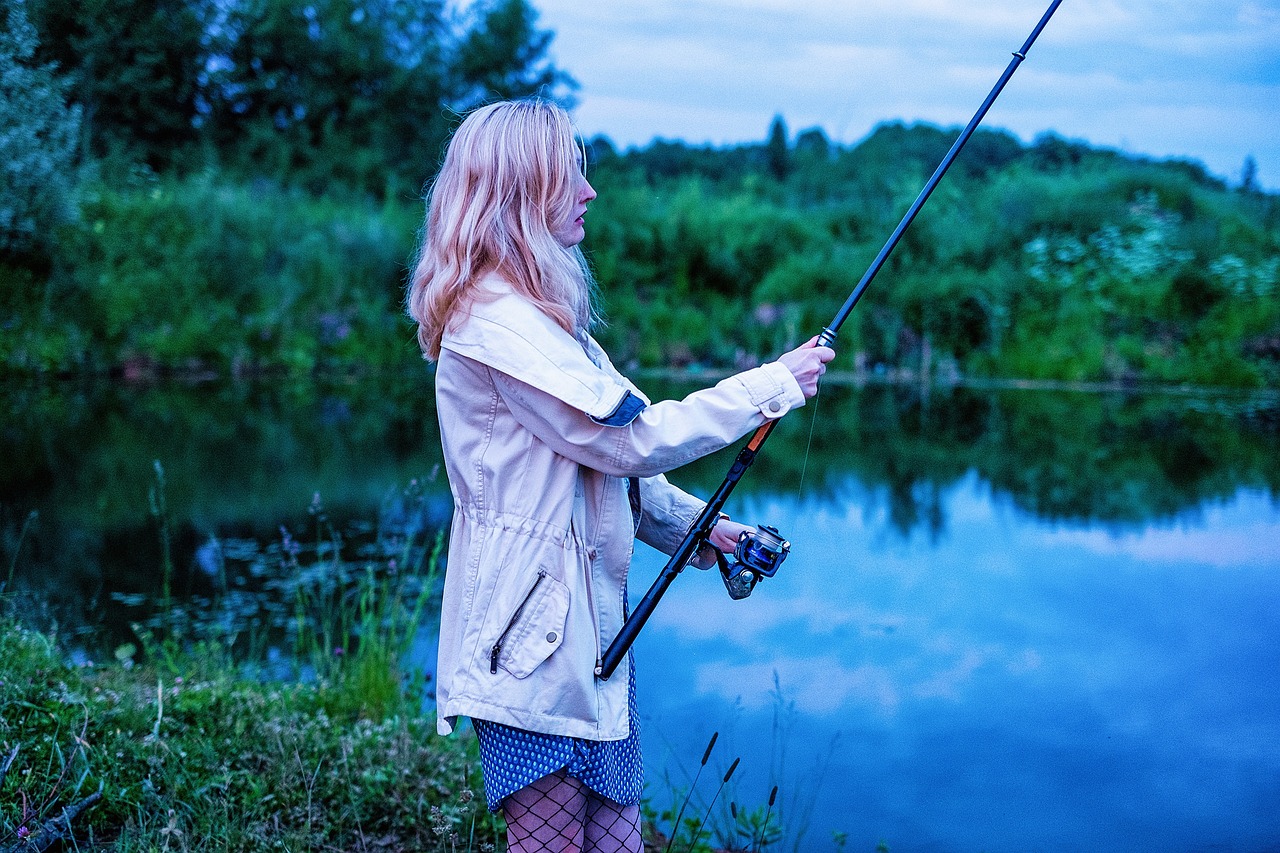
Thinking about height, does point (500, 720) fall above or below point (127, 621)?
above

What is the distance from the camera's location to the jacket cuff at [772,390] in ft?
5.51

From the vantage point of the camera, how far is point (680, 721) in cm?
454

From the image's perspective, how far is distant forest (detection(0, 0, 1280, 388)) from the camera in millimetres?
10586

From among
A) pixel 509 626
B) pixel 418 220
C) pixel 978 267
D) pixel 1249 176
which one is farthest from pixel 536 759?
pixel 1249 176

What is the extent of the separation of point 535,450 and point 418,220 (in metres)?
8.80

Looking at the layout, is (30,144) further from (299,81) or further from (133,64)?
(299,81)

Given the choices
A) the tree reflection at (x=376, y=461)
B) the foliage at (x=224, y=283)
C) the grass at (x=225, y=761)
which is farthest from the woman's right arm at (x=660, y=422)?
the foliage at (x=224, y=283)

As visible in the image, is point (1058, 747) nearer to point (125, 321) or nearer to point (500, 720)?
point (500, 720)

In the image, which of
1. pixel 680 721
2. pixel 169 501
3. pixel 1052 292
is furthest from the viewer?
pixel 1052 292

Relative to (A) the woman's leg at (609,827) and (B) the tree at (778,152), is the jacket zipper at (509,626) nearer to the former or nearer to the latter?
(A) the woman's leg at (609,827)

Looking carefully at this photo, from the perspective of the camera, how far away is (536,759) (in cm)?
167

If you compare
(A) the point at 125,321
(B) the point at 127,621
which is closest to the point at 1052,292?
(A) the point at 125,321

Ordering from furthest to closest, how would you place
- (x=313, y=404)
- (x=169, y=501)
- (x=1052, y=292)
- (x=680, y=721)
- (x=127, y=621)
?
1. (x=1052, y=292)
2. (x=313, y=404)
3. (x=169, y=501)
4. (x=127, y=621)
5. (x=680, y=721)

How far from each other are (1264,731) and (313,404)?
831 cm
